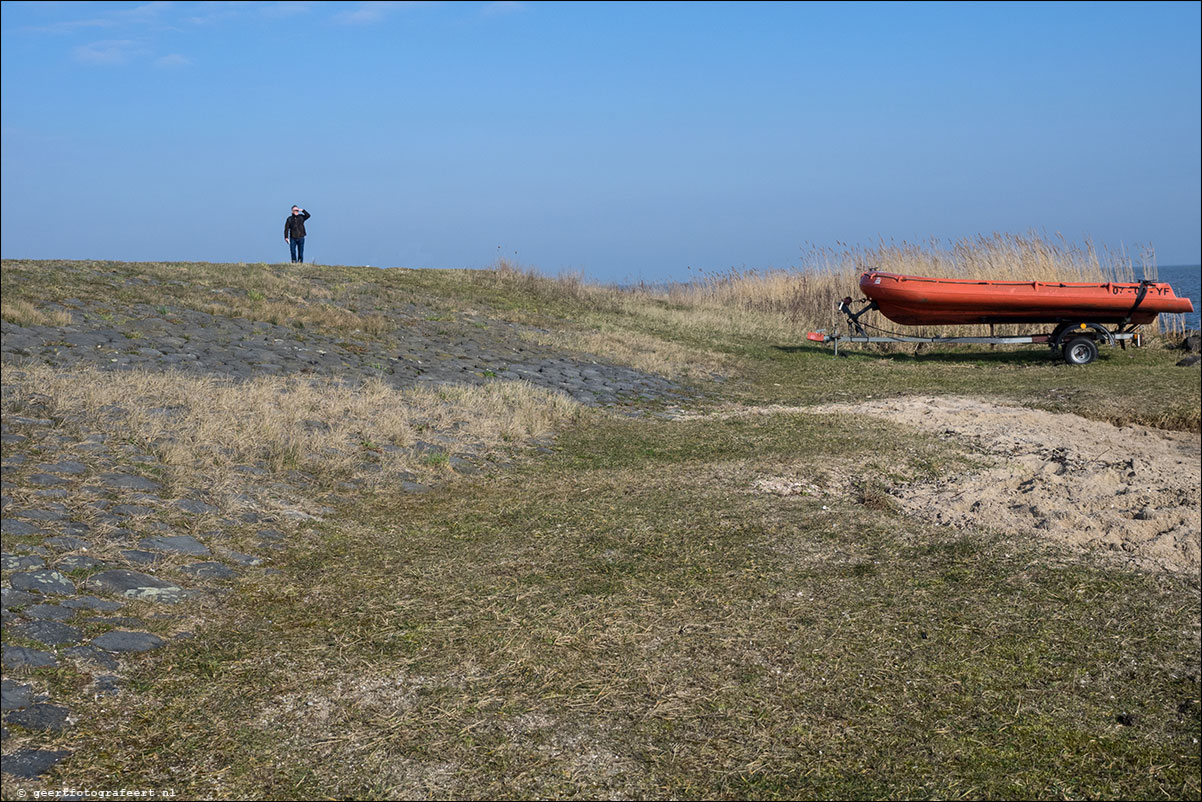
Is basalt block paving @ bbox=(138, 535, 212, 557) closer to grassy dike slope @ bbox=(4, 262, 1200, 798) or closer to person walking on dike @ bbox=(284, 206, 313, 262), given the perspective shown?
grassy dike slope @ bbox=(4, 262, 1200, 798)

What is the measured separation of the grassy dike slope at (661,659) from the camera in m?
3.24

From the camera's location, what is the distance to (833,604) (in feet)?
15.4

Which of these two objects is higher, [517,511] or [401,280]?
[401,280]

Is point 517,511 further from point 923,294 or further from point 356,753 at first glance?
point 923,294

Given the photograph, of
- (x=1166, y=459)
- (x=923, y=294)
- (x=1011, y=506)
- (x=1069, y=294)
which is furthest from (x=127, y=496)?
(x=1069, y=294)

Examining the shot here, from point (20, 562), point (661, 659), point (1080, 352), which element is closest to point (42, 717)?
point (20, 562)

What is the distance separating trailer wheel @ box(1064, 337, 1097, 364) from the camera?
14.4m

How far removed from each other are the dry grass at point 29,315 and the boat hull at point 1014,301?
11.6 metres

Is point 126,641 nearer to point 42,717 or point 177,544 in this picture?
point 42,717

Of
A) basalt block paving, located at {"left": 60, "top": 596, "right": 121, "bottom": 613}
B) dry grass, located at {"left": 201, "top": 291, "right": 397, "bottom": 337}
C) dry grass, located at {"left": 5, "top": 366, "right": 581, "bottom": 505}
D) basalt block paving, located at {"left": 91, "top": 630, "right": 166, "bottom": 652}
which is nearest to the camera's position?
basalt block paving, located at {"left": 91, "top": 630, "right": 166, "bottom": 652}

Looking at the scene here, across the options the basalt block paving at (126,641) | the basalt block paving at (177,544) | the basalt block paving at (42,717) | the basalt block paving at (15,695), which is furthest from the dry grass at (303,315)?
the basalt block paving at (42,717)

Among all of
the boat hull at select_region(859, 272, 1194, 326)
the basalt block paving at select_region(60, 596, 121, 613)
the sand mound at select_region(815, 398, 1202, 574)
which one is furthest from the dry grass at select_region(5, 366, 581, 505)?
the boat hull at select_region(859, 272, 1194, 326)

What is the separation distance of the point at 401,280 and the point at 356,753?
1607 centimetres

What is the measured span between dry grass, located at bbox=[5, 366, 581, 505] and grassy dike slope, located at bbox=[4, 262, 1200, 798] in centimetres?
64
